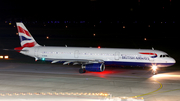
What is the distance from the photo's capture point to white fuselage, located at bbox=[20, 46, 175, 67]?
125 feet

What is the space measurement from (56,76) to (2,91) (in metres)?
10.3

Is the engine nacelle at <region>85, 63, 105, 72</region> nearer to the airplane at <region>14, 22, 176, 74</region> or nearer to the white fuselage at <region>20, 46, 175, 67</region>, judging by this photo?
the airplane at <region>14, 22, 176, 74</region>

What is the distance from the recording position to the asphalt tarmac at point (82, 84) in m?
25.1

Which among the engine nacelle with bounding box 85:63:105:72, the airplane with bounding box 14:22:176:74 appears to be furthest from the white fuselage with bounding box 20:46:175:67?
the engine nacelle with bounding box 85:63:105:72

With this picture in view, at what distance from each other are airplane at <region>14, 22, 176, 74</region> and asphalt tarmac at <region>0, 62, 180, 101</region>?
147 cm

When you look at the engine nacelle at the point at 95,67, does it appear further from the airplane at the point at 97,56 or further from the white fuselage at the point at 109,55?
the white fuselage at the point at 109,55

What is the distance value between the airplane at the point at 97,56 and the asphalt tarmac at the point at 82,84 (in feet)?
4.81

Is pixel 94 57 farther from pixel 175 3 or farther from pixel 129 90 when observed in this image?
pixel 175 3

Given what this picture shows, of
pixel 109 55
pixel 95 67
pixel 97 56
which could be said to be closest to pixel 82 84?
pixel 95 67

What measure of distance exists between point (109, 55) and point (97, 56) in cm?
193

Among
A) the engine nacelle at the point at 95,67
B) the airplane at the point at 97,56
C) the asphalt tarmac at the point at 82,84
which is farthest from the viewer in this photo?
the airplane at the point at 97,56

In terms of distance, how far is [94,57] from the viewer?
4016cm

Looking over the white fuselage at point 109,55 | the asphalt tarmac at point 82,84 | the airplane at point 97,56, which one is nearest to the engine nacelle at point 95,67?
the airplane at point 97,56

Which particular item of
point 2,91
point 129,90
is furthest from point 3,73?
→ point 129,90
